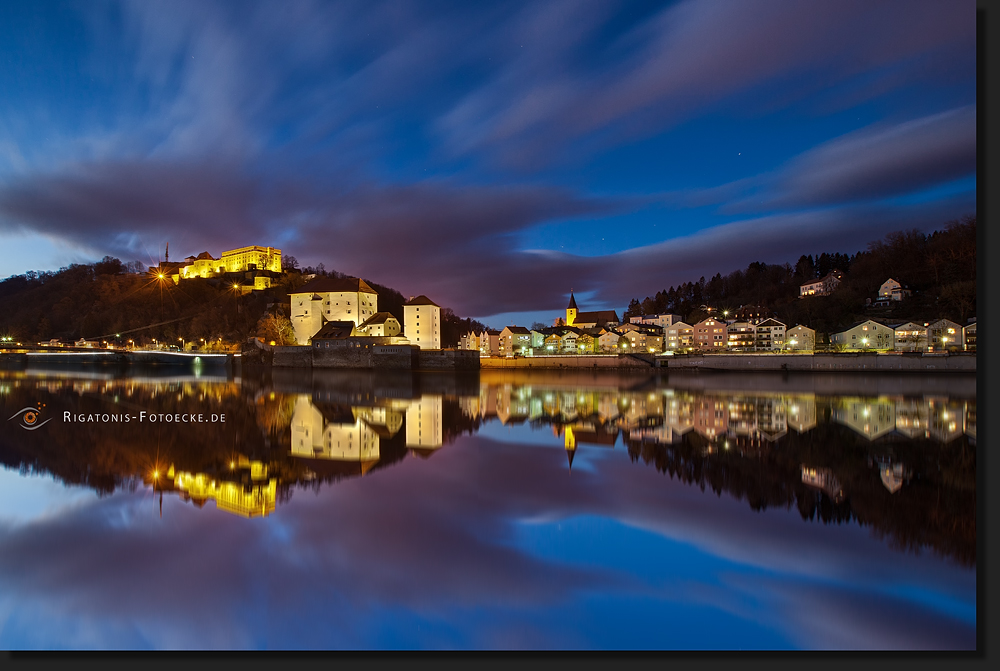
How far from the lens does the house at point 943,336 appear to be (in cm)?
3481

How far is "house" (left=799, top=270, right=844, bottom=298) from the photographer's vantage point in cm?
5438

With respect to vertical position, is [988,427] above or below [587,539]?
above

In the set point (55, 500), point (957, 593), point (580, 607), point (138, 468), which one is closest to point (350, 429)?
point (138, 468)

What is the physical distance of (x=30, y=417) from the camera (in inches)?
416

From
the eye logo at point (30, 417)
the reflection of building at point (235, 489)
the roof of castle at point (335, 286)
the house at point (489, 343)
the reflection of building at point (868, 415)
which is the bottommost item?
the reflection of building at point (868, 415)

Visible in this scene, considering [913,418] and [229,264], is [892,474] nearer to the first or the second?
[913,418]

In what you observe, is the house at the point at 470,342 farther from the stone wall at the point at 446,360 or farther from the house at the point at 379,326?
the stone wall at the point at 446,360

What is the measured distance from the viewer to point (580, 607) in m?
3.11

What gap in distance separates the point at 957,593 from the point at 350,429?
944 centimetres

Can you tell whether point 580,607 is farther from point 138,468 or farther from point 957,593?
point 138,468

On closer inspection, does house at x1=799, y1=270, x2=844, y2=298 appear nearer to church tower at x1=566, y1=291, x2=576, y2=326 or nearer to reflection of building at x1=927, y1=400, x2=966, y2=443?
church tower at x1=566, y1=291, x2=576, y2=326

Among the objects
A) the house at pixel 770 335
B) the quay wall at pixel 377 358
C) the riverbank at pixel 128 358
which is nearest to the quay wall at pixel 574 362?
the quay wall at pixel 377 358

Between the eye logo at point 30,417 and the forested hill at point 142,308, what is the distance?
35.2m

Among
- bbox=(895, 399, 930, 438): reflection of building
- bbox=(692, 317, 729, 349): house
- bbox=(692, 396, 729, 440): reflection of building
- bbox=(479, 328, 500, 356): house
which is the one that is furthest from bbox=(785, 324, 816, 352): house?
bbox=(692, 396, 729, 440): reflection of building
